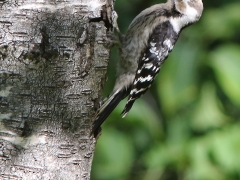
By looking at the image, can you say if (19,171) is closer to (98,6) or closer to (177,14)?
(98,6)

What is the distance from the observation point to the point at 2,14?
204 cm

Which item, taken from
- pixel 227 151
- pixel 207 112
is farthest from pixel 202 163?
pixel 207 112

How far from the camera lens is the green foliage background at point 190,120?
3.77 metres

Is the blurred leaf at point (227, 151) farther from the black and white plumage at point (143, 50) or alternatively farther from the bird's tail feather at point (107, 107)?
the bird's tail feather at point (107, 107)

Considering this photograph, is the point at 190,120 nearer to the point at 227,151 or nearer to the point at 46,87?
the point at 227,151

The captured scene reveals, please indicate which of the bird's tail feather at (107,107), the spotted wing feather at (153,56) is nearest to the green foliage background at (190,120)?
the spotted wing feather at (153,56)

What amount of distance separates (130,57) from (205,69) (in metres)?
0.91

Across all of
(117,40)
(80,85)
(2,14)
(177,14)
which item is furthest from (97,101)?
(177,14)

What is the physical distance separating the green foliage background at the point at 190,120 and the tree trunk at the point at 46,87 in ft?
5.68

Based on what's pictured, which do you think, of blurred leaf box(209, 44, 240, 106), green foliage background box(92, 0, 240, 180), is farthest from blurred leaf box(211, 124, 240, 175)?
blurred leaf box(209, 44, 240, 106)

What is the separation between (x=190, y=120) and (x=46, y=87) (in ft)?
7.97

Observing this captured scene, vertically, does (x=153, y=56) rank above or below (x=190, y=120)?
above

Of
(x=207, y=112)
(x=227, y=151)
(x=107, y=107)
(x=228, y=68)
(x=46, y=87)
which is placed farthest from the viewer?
(x=207, y=112)

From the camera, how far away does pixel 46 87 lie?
83.4 inches
